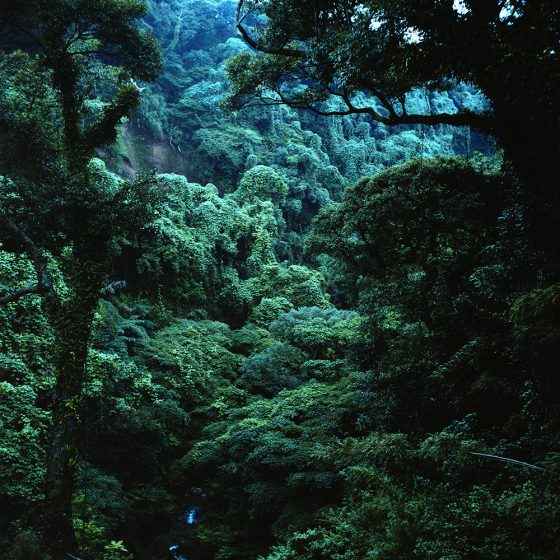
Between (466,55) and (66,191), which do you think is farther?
(66,191)

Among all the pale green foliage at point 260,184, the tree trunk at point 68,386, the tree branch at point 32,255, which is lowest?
the tree trunk at point 68,386

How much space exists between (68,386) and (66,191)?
3209 millimetres

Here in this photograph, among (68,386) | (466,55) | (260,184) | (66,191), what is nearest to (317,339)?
(68,386)

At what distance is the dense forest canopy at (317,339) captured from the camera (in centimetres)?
382

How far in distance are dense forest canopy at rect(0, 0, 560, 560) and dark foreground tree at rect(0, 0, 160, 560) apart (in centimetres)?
4

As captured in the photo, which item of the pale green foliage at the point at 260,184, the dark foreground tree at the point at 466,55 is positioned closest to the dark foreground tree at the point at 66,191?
the dark foreground tree at the point at 466,55

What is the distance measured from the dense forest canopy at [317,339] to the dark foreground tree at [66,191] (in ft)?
0.13

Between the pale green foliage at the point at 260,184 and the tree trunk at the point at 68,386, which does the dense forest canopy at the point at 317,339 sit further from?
the pale green foliage at the point at 260,184

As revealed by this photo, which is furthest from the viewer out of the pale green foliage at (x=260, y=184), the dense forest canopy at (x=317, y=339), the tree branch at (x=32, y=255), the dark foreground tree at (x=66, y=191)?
the pale green foliage at (x=260, y=184)

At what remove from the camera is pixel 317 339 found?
12586mm

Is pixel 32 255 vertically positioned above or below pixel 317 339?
above

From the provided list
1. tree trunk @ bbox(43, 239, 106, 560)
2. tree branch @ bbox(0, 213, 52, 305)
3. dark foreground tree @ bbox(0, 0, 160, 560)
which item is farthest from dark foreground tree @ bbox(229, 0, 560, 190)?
tree branch @ bbox(0, 213, 52, 305)

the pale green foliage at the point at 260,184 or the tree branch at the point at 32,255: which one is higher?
the pale green foliage at the point at 260,184

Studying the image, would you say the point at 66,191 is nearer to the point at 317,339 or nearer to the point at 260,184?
the point at 317,339
